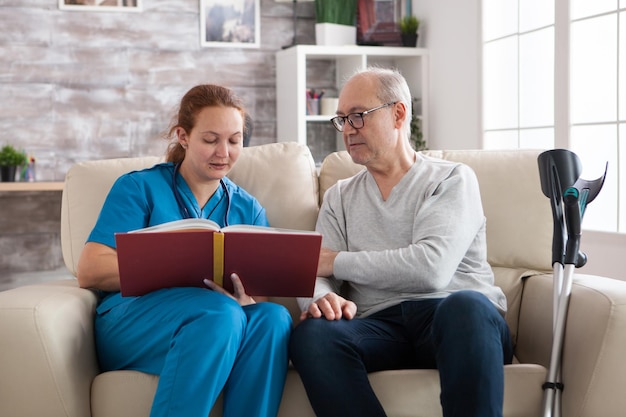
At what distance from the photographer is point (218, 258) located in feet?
6.70

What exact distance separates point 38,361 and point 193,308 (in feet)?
1.24

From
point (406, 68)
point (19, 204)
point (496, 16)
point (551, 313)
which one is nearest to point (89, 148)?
point (19, 204)

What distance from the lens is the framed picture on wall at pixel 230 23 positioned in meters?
4.96

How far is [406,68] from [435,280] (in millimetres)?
3275

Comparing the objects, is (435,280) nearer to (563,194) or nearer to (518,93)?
(563,194)

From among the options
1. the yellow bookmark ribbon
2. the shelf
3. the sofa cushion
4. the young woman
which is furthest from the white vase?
the sofa cushion

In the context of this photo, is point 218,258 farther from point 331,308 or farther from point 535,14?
point 535,14

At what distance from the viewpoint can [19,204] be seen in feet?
15.2

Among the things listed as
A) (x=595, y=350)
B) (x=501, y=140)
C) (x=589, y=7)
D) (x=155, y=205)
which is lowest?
(x=595, y=350)

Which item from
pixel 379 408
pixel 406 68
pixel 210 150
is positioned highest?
pixel 406 68

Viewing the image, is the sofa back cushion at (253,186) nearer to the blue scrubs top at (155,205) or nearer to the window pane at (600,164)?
the blue scrubs top at (155,205)

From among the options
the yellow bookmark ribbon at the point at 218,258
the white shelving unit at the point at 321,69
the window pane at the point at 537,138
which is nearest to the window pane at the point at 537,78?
the window pane at the point at 537,138

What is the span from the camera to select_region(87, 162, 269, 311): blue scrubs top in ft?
7.43

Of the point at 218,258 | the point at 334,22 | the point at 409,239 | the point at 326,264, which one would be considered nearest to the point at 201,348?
the point at 218,258
